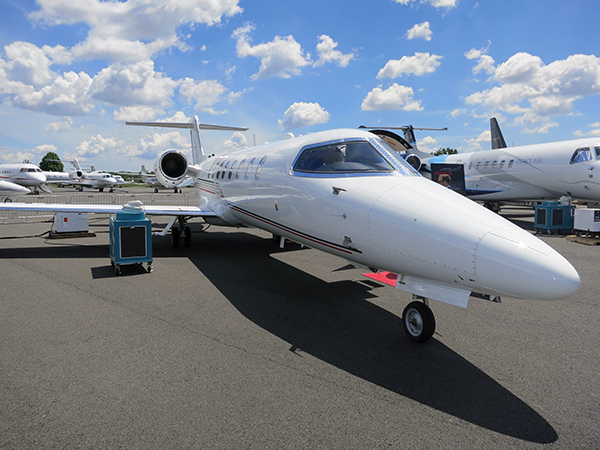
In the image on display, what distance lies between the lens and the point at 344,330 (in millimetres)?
4703

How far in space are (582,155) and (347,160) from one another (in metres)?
14.1

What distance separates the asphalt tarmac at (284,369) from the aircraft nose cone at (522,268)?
0.92m

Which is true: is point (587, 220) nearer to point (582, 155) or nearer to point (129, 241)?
point (582, 155)

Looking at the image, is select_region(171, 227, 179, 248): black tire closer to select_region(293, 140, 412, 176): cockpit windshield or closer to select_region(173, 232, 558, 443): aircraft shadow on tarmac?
select_region(173, 232, 558, 443): aircraft shadow on tarmac

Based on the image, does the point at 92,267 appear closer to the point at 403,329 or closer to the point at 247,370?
the point at 247,370

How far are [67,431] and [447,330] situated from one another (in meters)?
3.96

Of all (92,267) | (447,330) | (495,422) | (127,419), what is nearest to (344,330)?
(447,330)

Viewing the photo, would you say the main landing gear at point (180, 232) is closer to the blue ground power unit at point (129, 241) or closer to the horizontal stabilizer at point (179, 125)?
the blue ground power unit at point (129, 241)

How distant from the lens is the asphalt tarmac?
2736mm

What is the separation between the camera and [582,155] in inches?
576

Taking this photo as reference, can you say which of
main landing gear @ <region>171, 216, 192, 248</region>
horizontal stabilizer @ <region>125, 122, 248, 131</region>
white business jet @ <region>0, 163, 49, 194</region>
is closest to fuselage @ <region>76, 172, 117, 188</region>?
white business jet @ <region>0, 163, 49, 194</region>

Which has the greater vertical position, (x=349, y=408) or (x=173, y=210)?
(x=173, y=210)

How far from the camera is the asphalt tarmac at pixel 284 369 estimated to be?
2.74 metres

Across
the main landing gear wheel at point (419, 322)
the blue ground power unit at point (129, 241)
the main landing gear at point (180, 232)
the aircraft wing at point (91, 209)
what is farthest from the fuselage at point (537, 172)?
the blue ground power unit at point (129, 241)
